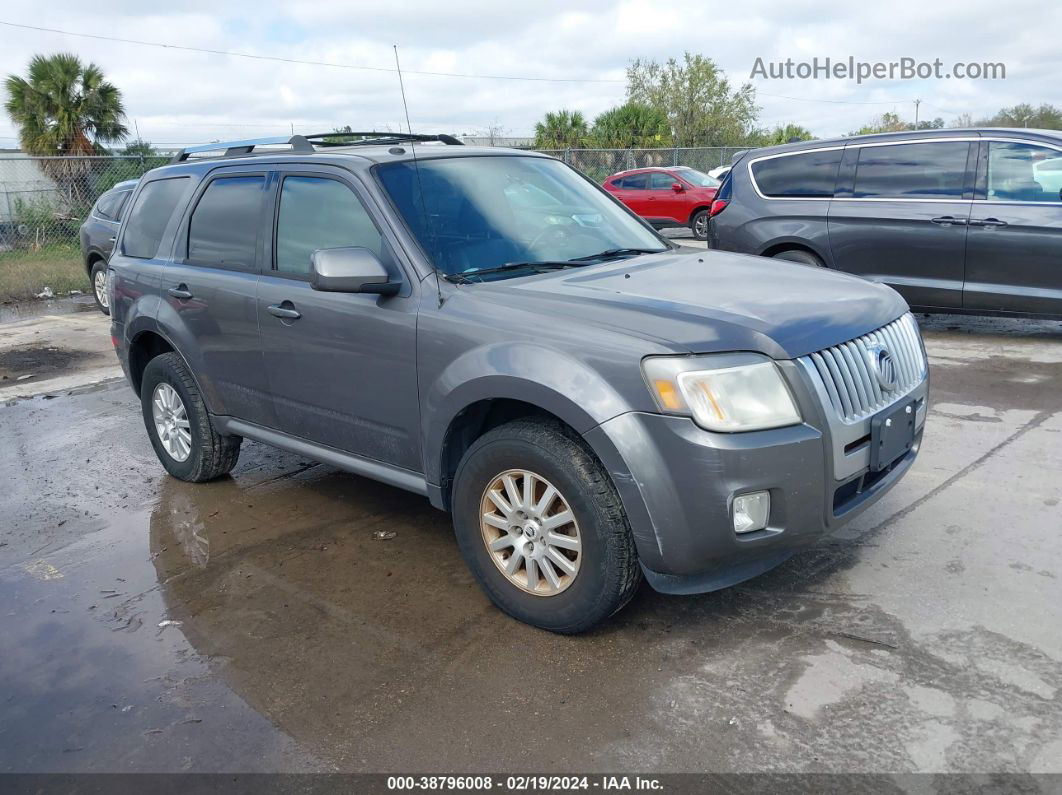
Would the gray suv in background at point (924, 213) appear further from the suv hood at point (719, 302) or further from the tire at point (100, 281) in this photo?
the tire at point (100, 281)

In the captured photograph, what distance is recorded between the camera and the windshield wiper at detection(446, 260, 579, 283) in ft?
12.3

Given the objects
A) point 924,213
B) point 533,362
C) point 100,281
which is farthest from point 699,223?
point 533,362

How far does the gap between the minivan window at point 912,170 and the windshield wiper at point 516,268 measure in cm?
526

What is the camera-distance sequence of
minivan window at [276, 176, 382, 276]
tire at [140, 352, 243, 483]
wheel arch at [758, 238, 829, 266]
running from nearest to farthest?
minivan window at [276, 176, 382, 276]
tire at [140, 352, 243, 483]
wheel arch at [758, 238, 829, 266]

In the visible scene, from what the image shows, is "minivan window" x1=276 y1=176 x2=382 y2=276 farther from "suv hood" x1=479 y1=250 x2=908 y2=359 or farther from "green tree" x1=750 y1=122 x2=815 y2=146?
"green tree" x1=750 y1=122 x2=815 y2=146

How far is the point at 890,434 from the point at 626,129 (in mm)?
33825

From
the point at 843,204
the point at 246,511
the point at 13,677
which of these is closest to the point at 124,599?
the point at 13,677

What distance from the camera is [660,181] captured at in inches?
782

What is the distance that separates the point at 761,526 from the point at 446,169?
7.15ft

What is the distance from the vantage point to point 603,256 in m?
4.24

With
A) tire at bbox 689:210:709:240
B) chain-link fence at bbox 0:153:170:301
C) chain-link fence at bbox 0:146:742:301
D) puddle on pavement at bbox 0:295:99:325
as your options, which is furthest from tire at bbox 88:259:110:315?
tire at bbox 689:210:709:240

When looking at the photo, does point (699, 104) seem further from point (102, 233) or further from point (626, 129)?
point (102, 233)

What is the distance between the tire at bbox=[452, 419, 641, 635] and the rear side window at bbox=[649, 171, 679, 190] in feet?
56.1

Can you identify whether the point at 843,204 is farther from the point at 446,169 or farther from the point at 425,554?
the point at 425,554
